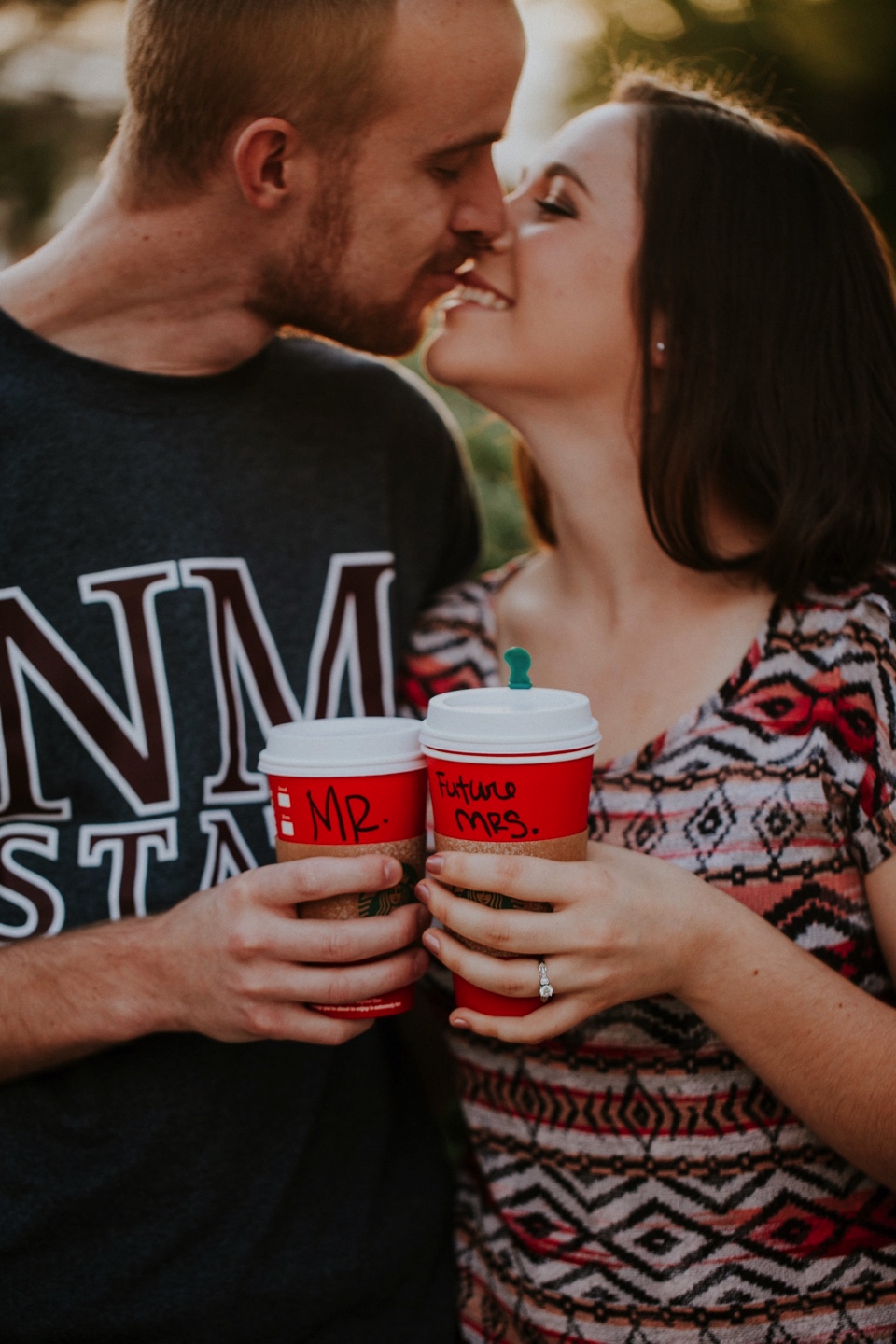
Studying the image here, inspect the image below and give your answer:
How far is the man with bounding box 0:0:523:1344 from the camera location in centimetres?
171

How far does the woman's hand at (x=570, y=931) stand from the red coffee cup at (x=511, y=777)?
3 cm

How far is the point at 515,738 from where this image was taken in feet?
4.24

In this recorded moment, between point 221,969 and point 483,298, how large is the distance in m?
1.47

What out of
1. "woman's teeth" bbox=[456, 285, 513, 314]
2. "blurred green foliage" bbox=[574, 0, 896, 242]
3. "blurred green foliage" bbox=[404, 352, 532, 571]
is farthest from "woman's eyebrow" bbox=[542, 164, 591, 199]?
"blurred green foliage" bbox=[574, 0, 896, 242]

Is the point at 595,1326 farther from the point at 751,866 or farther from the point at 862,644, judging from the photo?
the point at 862,644

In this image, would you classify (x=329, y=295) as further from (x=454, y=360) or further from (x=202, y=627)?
(x=202, y=627)

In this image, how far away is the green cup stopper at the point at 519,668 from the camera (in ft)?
4.48

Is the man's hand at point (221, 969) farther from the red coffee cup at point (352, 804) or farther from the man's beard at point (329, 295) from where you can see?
the man's beard at point (329, 295)

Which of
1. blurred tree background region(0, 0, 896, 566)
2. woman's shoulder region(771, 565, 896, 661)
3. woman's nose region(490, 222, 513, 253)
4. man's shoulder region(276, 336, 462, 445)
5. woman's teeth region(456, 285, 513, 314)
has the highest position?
blurred tree background region(0, 0, 896, 566)

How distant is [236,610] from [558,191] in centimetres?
107

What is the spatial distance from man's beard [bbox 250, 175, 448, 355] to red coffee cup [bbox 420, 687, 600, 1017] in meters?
1.16

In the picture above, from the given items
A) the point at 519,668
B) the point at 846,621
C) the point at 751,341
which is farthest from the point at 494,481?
the point at 519,668

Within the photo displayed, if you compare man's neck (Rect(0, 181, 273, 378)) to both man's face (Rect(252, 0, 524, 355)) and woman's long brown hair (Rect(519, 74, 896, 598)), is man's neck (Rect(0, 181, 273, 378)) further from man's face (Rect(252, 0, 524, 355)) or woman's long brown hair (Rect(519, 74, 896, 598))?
woman's long brown hair (Rect(519, 74, 896, 598))

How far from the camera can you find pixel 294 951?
134 cm
